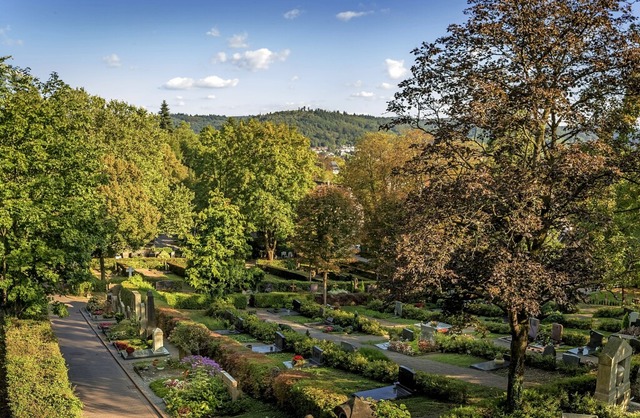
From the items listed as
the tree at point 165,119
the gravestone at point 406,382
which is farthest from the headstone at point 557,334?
the tree at point 165,119

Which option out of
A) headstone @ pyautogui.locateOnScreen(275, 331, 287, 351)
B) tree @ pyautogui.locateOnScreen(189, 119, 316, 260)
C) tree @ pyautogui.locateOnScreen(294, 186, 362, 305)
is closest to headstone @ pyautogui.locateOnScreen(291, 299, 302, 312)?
tree @ pyautogui.locateOnScreen(294, 186, 362, 305)

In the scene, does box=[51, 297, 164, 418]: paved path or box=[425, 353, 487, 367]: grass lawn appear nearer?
box=[51, 297, 164, 418]: paved path

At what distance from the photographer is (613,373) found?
531 inches

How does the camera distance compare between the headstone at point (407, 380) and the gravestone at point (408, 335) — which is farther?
the gravestone at point (408, 335)

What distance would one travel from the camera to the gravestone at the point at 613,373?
44.1ft

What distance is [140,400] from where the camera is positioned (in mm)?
16219

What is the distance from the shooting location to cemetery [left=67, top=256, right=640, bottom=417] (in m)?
14.1

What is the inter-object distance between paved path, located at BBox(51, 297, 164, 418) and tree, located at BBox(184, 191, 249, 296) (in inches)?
272

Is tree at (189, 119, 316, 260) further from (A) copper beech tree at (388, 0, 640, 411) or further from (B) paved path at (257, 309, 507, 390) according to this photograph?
(A) copper beech tree at (388, 0, 640, 411)

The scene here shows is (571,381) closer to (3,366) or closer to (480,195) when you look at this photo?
(480,195)

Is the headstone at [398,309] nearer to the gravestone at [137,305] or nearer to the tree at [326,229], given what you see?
the tree at [326,229]

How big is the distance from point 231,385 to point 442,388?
659 centimetres

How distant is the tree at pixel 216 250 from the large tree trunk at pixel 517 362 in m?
21.0

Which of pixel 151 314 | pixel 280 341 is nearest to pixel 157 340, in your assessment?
pixel 151 314
